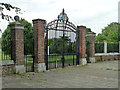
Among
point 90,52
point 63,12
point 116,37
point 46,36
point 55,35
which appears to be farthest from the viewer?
point 116,37

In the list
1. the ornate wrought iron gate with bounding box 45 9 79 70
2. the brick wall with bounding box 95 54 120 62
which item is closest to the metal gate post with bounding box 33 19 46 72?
the ornate wrought iron gate with bounding box 45 9 79 70

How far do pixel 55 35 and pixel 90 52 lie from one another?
5.44m

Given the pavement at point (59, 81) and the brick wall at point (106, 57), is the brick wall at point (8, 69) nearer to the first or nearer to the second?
the pavement at point (59, 81)

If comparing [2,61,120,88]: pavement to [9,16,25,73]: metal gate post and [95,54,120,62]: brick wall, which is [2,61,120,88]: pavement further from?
[95,54,120,62]: brick wall

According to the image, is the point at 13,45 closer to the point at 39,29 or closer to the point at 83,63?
the point at 39,29

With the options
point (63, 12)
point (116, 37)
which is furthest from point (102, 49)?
point (116, 37)

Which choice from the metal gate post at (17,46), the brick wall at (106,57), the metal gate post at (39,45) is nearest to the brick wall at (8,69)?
the metal gate post at (17,46)

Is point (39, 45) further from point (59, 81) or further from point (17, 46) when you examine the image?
point (59, 81)

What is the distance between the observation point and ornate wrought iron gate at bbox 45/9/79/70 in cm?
1050

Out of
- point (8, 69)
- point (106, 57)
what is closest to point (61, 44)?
point (8, 69)

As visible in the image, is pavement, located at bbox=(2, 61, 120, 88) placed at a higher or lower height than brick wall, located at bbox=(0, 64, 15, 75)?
lower

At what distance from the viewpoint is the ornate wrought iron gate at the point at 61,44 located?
10.5m

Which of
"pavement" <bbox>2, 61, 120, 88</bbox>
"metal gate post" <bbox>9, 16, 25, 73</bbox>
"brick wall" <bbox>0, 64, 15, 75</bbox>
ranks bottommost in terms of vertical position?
"pavement" <bbox>2, 61, 120, 88</bbox>

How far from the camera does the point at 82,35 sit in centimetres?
1314
